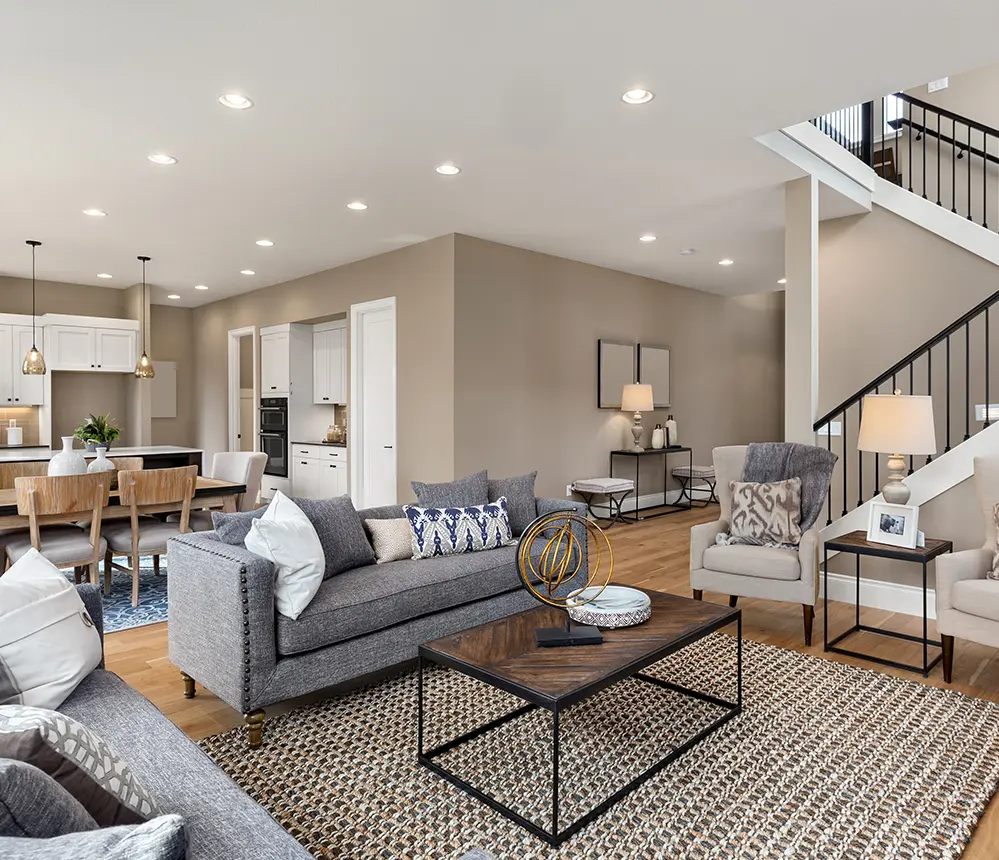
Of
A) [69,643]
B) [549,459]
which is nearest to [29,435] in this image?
[549,459]

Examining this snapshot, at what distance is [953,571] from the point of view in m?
3.01

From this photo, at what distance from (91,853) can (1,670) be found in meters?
1.10

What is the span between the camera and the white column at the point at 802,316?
14.3 feet

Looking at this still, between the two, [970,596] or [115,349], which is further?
[115,349]

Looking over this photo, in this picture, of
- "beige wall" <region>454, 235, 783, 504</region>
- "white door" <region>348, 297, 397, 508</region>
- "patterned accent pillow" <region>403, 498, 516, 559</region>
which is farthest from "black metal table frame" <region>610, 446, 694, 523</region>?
"patterned accent pillow" <region>403, 498, 516, 559</region>

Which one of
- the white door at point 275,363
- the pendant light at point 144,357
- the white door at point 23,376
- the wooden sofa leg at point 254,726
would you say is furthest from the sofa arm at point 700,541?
the white door at point 23,376

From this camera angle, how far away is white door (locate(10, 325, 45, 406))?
23.8ft

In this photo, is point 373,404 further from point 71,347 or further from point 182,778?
point 182,778

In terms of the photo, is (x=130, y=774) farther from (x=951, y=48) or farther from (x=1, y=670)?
(x=951, y=48)

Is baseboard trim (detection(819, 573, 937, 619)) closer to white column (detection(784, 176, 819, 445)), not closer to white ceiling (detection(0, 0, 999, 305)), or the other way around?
white column (detection(784, 176, 819, 445))

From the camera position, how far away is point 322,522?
9.94 feet

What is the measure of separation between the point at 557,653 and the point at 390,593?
92 cm

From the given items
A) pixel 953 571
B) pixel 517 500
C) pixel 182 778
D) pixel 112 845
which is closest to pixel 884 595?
pixel 953 571

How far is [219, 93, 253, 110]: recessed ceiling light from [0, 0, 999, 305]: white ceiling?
55 mm
